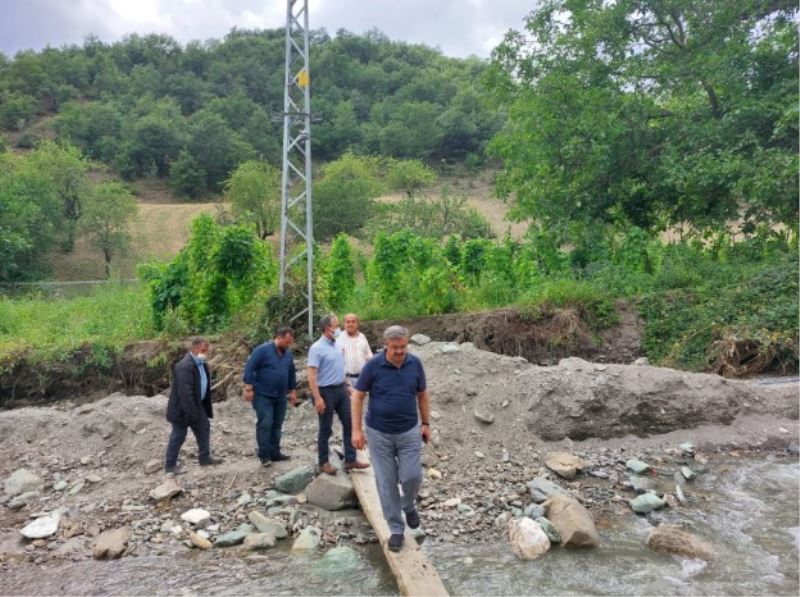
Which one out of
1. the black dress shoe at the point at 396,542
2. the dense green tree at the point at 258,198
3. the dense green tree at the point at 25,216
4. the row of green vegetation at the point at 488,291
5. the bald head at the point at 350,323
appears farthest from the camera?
the dense green tree at the point at 258,198

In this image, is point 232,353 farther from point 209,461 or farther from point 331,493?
point 331,493

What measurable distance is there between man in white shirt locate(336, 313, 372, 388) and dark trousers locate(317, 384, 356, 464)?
0.47m

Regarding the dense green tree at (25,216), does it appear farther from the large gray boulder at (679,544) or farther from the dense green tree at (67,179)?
the large gray boulder at (679,544)

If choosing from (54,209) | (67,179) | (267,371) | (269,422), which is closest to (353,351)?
(267,371)

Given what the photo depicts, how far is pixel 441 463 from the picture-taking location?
785 cm

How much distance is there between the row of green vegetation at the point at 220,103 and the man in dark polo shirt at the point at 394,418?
185ft

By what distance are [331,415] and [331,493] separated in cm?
83

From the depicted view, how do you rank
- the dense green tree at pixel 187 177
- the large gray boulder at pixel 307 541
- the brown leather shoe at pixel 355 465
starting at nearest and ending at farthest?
1. the large gray boulder at pixel 307 541
2. the brown leather shoe at pixel 355 465
3. the dense green tree at pixel 187 177

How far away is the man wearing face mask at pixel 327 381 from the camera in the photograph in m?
6.75

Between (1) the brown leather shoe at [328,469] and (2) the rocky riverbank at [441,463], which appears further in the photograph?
(1) the brown leather shoe at [328,469]

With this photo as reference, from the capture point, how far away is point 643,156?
52.8 ft

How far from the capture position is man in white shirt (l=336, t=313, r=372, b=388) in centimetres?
746

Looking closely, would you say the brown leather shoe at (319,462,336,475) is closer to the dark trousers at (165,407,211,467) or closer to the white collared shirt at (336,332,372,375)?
the white collared shirt at (336,332,372,375)

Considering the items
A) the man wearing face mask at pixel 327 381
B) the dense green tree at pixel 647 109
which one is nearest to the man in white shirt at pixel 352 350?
the man wearing face mask at pixel 327 381
